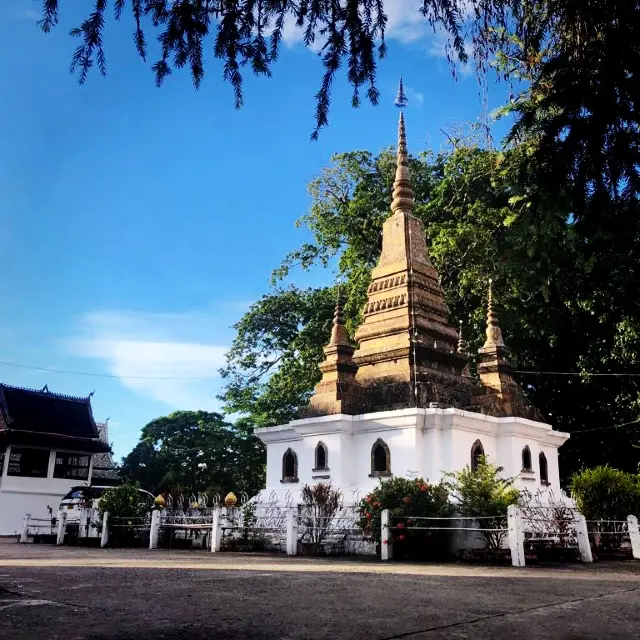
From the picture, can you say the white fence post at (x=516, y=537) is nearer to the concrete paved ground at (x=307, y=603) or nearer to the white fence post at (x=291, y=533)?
the concrete paved ground at (x=307, y=603)

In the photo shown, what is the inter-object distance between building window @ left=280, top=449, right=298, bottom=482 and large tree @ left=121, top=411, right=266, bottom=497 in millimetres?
14904

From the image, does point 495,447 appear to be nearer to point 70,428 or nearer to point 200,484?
point 200,484

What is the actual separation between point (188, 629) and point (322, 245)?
27086 millimetres

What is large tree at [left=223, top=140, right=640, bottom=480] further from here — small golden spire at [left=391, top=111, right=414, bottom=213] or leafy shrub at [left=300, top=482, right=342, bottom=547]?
leafy shrub at [left=300, top=482, right=342, bottom=547]

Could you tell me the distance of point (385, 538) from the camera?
1299 centimetres

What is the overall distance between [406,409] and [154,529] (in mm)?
6668

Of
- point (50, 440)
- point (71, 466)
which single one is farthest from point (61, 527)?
point (71, 466)

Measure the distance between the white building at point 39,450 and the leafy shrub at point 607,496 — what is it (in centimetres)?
2427

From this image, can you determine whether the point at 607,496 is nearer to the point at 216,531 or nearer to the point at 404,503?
the point at 404,503

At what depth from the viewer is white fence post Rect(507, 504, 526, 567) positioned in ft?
39.2

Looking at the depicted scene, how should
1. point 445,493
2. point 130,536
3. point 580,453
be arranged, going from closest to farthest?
point 445,493
point 130,536
point 580,453

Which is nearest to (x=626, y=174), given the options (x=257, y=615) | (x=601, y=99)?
(x=601, y=99)

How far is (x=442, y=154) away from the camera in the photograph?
3041 centimetres

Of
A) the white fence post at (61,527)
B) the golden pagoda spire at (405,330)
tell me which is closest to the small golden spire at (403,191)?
the golden pagoda spire at (405,330)
